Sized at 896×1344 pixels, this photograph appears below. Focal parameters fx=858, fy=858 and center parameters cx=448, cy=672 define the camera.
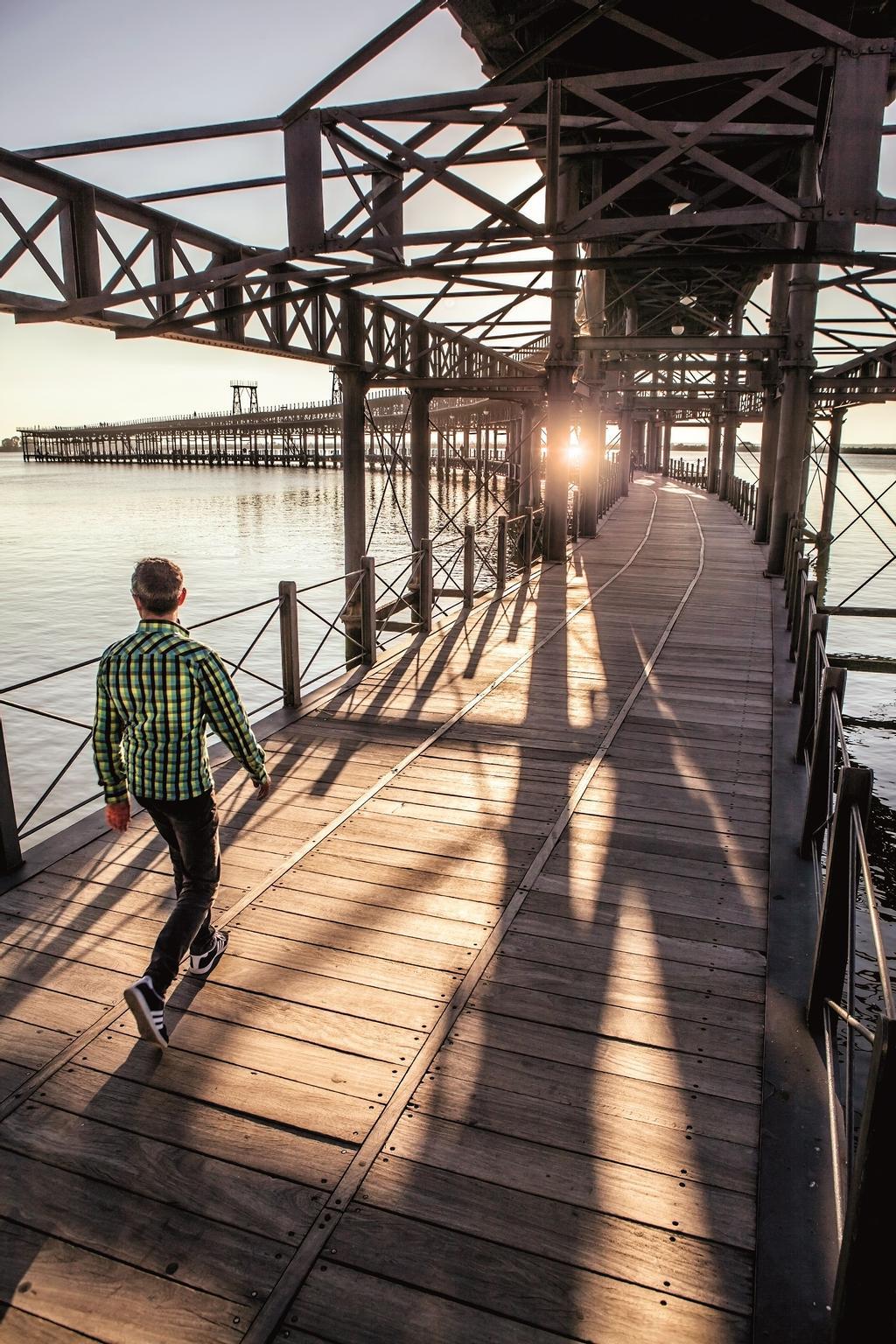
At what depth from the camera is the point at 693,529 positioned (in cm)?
2628

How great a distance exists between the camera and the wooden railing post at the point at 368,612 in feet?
32.5

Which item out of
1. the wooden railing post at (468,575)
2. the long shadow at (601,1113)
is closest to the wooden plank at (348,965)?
the long shadow at (601,1113)

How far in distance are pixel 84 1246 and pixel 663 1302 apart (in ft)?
6.19

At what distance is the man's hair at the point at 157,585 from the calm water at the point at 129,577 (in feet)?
11.5

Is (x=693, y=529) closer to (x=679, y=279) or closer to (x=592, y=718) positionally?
(x=679, y=279)

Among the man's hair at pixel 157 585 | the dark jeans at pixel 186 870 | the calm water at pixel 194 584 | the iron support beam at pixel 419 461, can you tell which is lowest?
the calm water at pixel 194 584

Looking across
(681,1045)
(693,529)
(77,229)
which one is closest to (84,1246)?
(681,1045)

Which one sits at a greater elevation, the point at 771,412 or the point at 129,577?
the point at 771,412

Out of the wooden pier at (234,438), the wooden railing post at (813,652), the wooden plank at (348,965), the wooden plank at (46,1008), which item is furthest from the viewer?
the wooden pier at (234,438)

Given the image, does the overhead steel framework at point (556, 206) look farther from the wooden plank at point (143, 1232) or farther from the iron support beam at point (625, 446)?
the iron support beam at point (625, 446)

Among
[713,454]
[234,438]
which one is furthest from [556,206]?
[234,438]

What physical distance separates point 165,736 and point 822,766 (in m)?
3.81

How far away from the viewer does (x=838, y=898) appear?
3.79 m

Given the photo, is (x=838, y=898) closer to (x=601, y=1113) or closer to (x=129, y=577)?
(x=601, y=1113)
